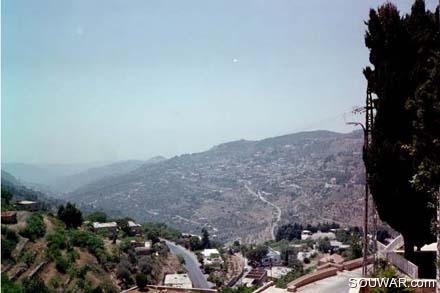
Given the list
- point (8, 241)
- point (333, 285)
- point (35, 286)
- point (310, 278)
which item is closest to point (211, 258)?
point (8, 241)

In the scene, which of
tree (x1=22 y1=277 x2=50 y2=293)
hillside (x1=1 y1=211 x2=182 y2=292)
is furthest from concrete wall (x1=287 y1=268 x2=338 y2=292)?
tree (x1=22 y1=277 x2=50 y2=293)

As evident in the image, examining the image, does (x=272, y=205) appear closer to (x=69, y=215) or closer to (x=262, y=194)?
(x=262, y=194)

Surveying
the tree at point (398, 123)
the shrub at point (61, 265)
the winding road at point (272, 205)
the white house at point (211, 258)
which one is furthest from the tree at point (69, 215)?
the winding road at point (272, 205)

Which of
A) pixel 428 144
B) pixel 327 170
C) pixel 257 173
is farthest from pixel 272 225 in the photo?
pixel 428 144

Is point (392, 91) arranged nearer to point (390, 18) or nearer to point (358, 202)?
point (390, 18)

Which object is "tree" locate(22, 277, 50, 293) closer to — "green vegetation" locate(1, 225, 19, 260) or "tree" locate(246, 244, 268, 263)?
"green vegetation" locate(1, 225, 19, 260)

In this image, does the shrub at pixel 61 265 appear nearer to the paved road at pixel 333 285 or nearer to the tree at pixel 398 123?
the paved road at pixel 333 285
